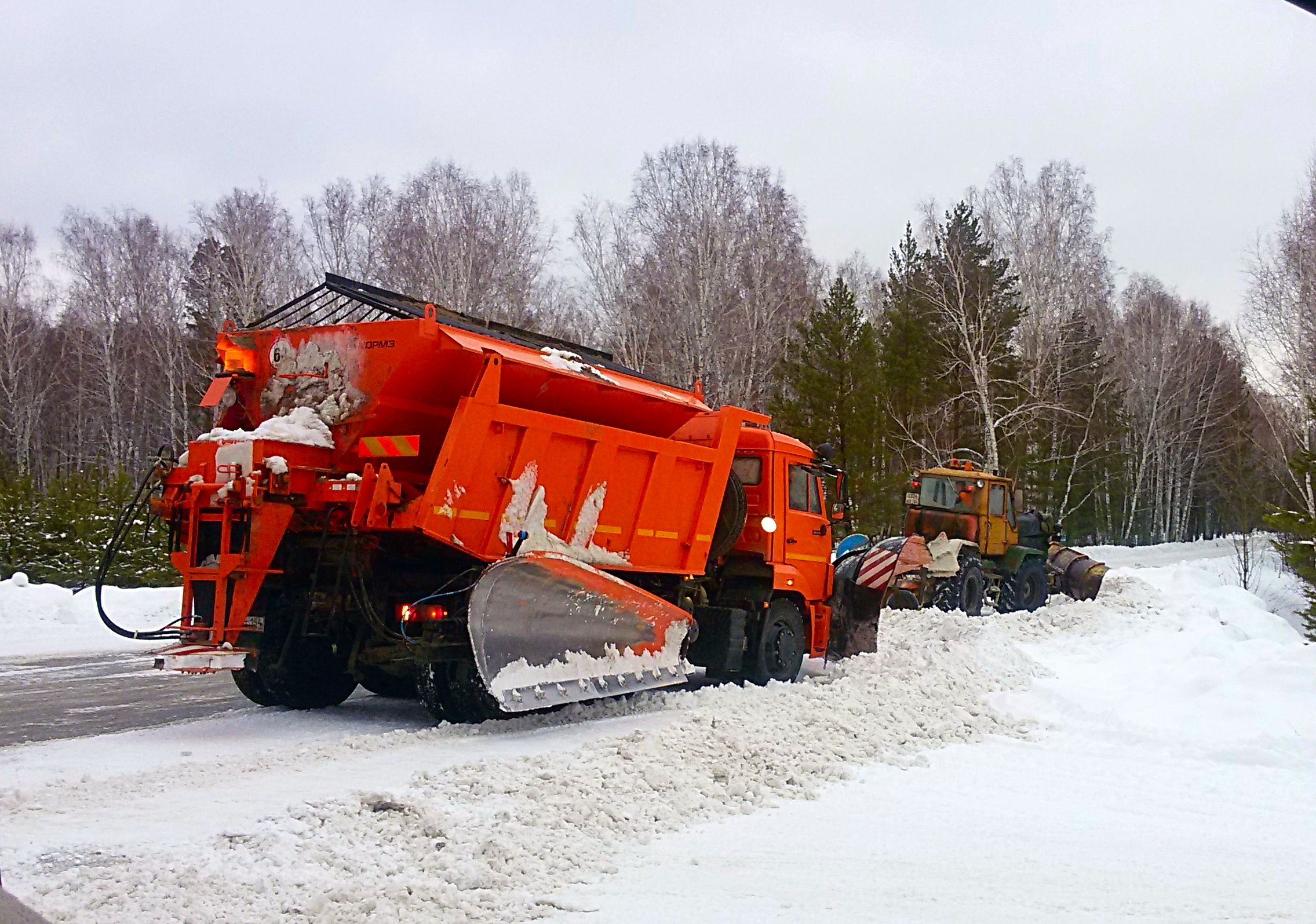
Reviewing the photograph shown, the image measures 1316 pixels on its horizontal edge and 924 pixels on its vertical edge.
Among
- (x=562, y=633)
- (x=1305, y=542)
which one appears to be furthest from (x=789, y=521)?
(x=1305, y=542)

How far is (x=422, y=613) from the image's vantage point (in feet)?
25.3

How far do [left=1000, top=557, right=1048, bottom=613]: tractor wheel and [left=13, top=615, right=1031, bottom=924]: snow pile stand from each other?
450 inches

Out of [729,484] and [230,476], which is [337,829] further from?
[729,484]

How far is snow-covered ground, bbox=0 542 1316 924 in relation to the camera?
175 inches

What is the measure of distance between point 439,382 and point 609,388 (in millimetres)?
1579

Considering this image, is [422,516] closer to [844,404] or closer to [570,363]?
[570,363]

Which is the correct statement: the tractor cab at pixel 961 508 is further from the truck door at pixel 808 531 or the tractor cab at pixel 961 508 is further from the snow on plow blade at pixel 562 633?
the snow on plow blade at pixel 562 633

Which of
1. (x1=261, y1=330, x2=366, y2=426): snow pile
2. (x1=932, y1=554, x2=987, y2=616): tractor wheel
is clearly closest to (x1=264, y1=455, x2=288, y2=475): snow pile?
(x1=261, y1=330, x2=366, y2=426): snow pile

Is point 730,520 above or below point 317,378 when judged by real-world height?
below

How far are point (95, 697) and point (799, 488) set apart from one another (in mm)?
7096

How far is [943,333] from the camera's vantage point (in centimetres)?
3431

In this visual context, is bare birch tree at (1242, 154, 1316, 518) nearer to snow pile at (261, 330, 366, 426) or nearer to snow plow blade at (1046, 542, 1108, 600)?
snow plow blade at (1046, 542, 1108, 600)

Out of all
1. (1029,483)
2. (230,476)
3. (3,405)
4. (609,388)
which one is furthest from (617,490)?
(3,405)

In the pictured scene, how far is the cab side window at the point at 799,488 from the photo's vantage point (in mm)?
11328
